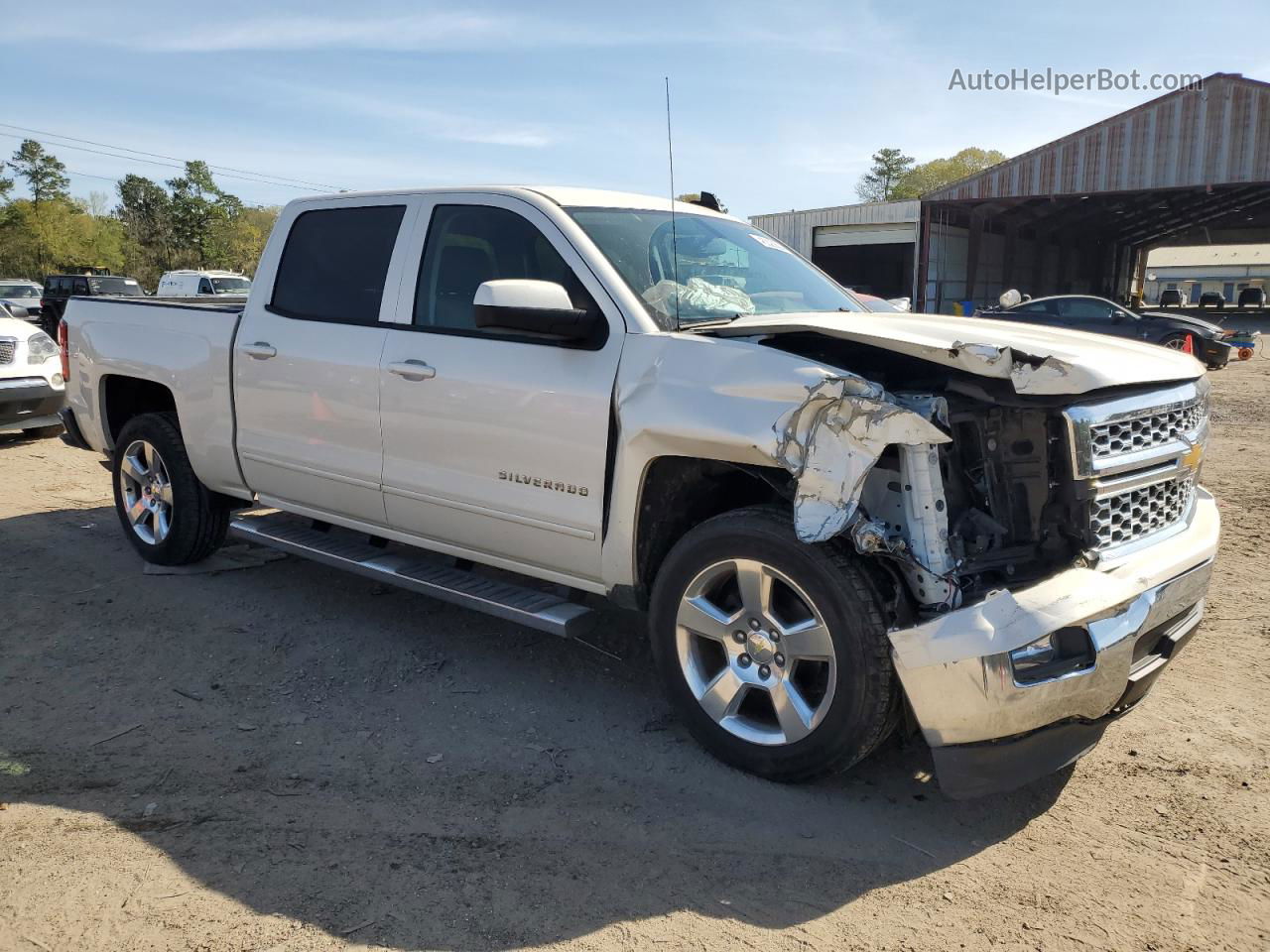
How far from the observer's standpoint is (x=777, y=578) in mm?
3234

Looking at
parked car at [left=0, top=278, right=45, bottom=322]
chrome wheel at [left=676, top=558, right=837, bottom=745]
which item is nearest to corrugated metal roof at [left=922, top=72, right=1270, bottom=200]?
parked car at [left=0, top=278, right=45, bottom=322]

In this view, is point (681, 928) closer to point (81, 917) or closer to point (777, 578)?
point (777, 578)

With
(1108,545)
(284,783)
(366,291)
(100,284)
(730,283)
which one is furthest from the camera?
(100,284)

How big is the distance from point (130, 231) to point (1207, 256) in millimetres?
91779

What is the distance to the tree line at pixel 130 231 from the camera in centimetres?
5572

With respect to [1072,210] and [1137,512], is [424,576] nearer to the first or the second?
[1137,512]

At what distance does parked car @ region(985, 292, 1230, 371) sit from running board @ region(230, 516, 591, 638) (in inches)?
606

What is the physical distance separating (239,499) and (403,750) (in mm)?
2554

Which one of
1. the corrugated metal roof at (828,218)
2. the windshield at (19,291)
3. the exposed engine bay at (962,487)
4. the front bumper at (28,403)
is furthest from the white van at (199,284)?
the exposed engine bay at (962,487)

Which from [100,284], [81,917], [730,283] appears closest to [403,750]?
[81,917]

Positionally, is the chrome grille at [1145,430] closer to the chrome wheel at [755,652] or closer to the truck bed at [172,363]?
the chrome wheel at [755,652]

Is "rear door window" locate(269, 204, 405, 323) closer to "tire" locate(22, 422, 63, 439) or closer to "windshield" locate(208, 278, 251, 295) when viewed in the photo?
"tire" locate(22, 422, 63, 439)

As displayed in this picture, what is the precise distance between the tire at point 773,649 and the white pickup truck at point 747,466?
0.04 feet

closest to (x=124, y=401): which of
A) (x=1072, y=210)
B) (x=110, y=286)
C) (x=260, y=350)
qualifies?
(x=260, y=350)
